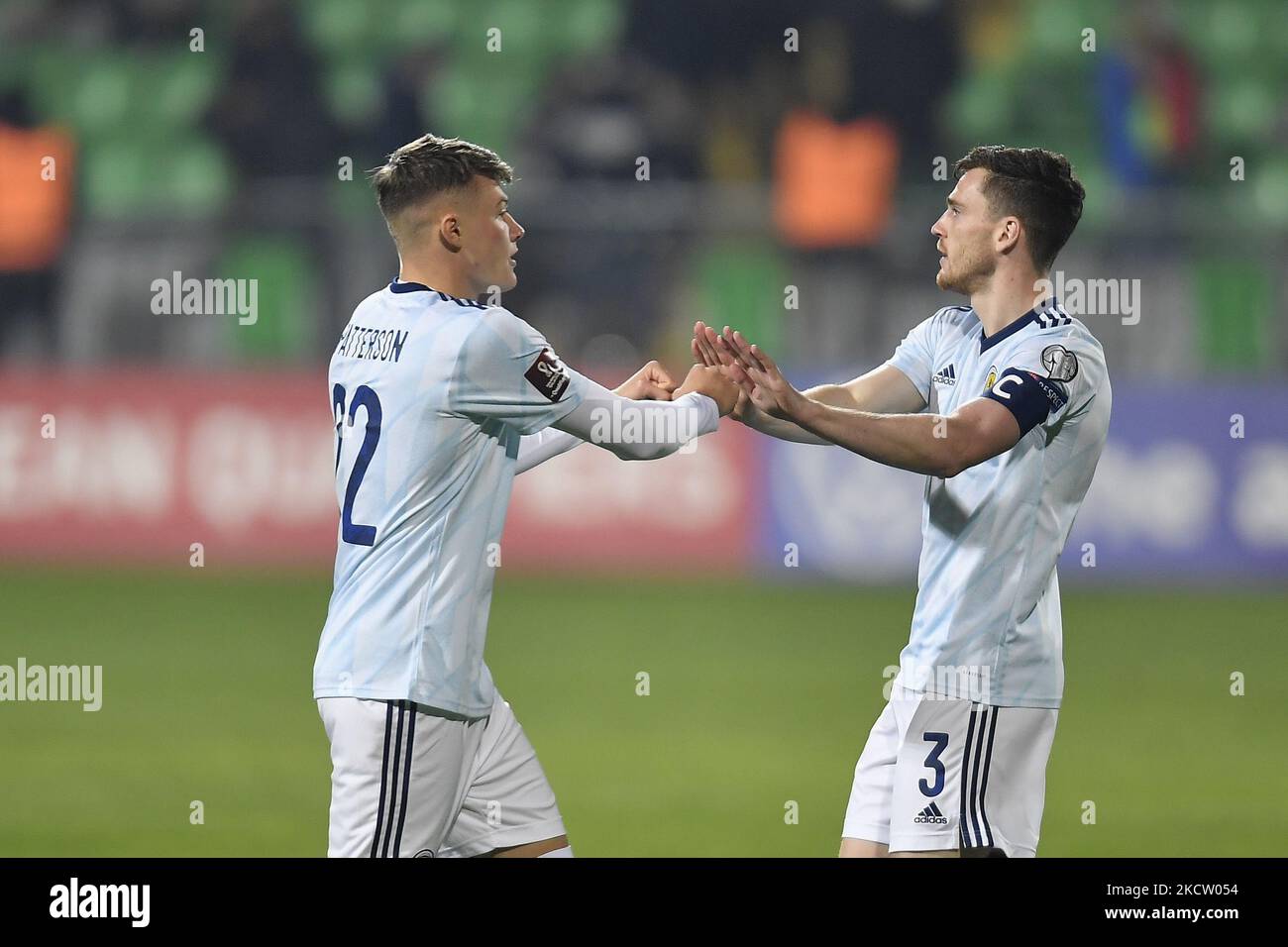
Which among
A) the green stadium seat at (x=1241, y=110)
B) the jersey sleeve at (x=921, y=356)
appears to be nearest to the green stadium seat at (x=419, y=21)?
the green stadium seat at (x=1241, y=110)

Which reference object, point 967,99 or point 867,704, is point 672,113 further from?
point 867,704

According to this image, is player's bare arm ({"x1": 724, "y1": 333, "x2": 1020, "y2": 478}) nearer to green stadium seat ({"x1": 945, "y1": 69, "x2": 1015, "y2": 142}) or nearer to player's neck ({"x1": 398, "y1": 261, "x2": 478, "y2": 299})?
player's neck ({"x1": 398, "y1": 261, "x2": 478, "y2": 299})

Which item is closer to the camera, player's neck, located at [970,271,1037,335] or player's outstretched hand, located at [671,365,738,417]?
player's neck, located at [970,271,1037,335]

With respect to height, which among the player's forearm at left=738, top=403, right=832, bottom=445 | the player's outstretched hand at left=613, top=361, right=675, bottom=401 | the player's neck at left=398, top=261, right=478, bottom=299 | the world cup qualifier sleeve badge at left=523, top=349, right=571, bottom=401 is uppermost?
the player's neck at left=398, top=261, right=478, bottom=299

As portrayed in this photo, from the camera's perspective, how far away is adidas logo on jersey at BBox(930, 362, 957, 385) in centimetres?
450

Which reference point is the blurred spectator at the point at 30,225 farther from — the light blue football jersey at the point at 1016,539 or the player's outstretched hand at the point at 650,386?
the light blue football jersey at the point at 1016,539

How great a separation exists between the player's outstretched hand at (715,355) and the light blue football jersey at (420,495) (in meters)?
0.61

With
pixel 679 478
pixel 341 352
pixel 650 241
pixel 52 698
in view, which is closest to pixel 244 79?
pixel 650 241

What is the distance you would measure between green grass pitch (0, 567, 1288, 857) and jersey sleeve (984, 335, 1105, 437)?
263cm

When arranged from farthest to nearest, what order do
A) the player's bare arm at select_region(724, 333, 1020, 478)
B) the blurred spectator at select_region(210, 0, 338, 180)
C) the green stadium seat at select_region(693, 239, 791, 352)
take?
the blurred spectator at select_region(210, 0, 338, 180), the green stadium seat at select_region(693, 239, 791, 352), the player's bare arm at select_region(724, 333, 1020, 478)

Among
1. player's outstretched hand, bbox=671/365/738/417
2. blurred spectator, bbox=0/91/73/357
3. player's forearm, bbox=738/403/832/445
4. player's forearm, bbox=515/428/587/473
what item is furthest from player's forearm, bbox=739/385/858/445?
blurred spectator, bbox=0/91/73/357

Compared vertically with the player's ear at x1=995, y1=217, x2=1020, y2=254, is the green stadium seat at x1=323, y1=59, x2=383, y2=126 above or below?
above

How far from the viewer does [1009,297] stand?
4.39 meters

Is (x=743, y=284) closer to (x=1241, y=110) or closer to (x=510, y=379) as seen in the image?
(x=1241, y=110)
